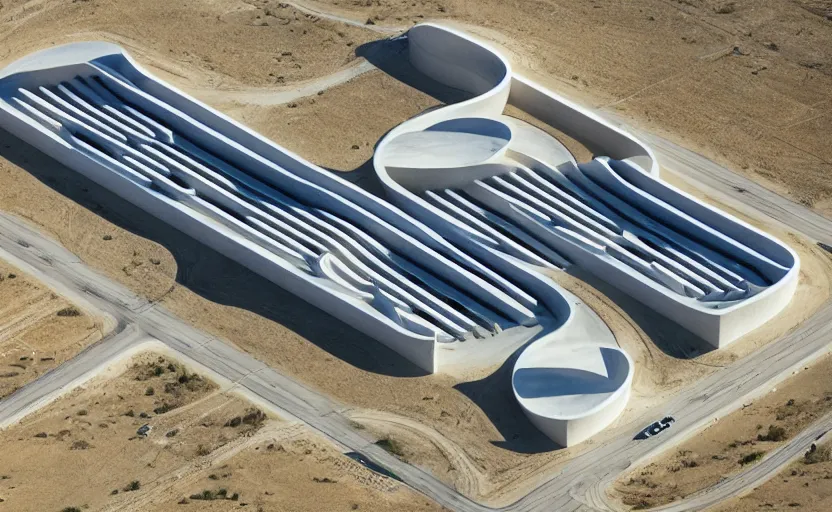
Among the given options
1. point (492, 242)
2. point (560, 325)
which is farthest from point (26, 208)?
point (560, 325)

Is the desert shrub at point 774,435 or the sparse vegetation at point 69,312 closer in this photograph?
the desert shrub at point 774,435

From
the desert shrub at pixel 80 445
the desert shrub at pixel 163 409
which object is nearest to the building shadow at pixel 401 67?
the desert shrub at pixel 163 409

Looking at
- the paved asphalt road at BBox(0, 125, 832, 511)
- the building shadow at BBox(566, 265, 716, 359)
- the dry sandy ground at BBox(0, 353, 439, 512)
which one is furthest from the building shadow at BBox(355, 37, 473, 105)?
the dry sandy ground at BBox(0, 353, 439, 512)

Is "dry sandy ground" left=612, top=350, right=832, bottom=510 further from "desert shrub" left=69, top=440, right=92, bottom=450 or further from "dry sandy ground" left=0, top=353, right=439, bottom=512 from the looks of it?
"desert shrub" left=69, top=440, right=92, bottom=450

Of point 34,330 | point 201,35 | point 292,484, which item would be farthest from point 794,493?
point 201,35

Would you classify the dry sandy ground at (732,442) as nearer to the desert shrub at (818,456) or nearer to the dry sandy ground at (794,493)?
the dry sandy ground at (794,493)

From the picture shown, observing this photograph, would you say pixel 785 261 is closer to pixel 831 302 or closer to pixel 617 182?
pixel 831 302
